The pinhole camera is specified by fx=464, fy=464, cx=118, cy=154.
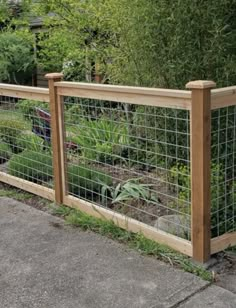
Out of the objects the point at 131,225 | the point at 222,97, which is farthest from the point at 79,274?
the point at 222,97

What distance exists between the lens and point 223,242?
3.27 metres

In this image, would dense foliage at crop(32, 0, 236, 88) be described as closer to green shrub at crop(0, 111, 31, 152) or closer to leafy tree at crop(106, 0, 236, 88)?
leafy tree at crop(106, 0, 236, 88)

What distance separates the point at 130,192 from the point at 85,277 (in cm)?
103

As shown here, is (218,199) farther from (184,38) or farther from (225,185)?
(184,38)

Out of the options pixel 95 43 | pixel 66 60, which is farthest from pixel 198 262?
pixel 66 60

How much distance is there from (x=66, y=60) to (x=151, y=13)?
4922mm

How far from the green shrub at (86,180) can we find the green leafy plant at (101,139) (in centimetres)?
13

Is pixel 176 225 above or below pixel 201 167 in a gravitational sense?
below

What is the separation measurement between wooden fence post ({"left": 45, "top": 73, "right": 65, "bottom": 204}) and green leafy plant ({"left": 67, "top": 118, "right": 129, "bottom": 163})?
0.19 metres

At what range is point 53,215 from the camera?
4.22 metres

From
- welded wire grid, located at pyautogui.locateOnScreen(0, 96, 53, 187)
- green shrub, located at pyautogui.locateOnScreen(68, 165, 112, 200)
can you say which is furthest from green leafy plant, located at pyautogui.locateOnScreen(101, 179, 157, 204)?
welded wire grid, located at pyautogui.locateOnScreen(0, 96, 53, 187)

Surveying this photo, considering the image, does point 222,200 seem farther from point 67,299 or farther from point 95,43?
point 95,43

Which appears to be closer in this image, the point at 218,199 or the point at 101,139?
the point at 218,199

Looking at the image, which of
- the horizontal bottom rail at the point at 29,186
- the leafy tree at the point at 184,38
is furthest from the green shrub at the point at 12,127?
the leafy tree at the point at 184,38
